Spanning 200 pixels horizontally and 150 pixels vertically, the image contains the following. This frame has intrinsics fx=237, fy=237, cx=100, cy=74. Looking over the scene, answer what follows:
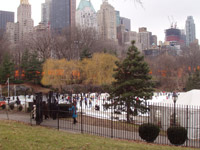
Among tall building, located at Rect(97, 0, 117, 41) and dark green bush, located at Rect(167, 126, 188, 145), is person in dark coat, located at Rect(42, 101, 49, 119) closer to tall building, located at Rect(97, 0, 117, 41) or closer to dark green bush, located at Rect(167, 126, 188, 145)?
dark green bush, located at Rect(167, 126, 188, 145)

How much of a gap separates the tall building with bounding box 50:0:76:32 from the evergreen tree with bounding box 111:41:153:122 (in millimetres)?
168762

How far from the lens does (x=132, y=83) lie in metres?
19.0

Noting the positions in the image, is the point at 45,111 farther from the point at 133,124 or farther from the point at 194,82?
the point at 194,82

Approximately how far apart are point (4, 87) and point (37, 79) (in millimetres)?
7779

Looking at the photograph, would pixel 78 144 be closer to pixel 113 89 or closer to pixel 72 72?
pixel 113 89

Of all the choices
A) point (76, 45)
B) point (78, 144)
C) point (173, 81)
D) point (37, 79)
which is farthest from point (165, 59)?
point (78, 144)

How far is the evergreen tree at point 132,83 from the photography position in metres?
18.9

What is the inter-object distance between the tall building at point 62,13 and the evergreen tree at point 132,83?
16876 centimetres

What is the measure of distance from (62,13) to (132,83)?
579 ft

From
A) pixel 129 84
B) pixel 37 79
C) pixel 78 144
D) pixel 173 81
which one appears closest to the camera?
pixel 78 144

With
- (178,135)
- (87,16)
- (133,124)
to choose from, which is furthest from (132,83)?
(87,16)

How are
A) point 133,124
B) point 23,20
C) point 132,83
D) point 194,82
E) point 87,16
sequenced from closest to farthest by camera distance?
point 133,124 → point 132,83 → point 194,82 → point 23,20 → point 87,16

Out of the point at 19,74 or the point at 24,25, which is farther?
the point at 24,25

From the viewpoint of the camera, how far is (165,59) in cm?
7731
